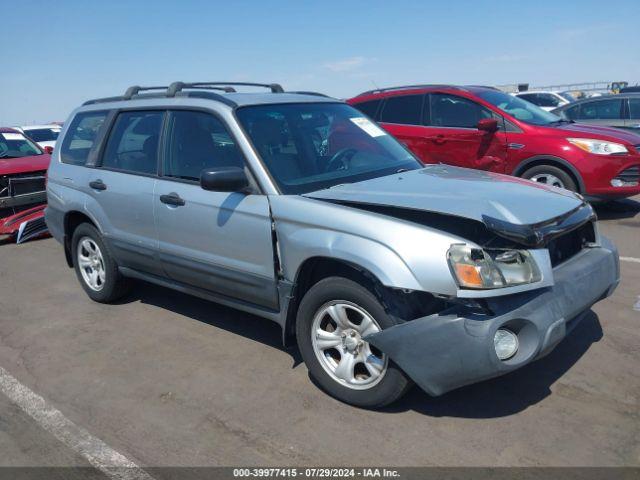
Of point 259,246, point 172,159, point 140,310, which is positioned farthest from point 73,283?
point 259,246

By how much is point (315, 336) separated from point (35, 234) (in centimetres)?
635

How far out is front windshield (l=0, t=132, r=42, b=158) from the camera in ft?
29.2

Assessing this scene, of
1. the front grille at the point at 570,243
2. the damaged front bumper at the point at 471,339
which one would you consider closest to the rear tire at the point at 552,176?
the front grille at the point at 570,243

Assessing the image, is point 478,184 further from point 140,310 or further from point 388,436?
point 140,310

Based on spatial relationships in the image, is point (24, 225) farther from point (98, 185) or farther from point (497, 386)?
point (497, 386)

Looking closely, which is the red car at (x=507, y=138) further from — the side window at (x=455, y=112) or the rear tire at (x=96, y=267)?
the rear tire at (x=96, y=267)

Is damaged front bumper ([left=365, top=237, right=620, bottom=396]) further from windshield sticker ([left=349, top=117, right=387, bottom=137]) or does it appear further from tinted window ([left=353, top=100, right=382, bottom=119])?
tinted window ([left=353, top=100, right=382, bottom=119])

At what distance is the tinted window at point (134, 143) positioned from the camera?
4648 mm

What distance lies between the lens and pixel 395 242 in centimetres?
310

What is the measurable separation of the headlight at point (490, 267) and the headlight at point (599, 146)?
5.10 meters

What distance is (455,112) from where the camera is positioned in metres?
8.31

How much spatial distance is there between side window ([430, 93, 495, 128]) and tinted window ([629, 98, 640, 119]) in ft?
14.7

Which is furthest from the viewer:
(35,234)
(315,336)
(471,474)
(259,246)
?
(35,234)

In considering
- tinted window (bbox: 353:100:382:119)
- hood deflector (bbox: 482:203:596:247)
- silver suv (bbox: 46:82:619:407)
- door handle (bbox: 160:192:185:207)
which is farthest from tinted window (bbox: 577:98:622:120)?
door handle (bbox: 160:192:185:207)
